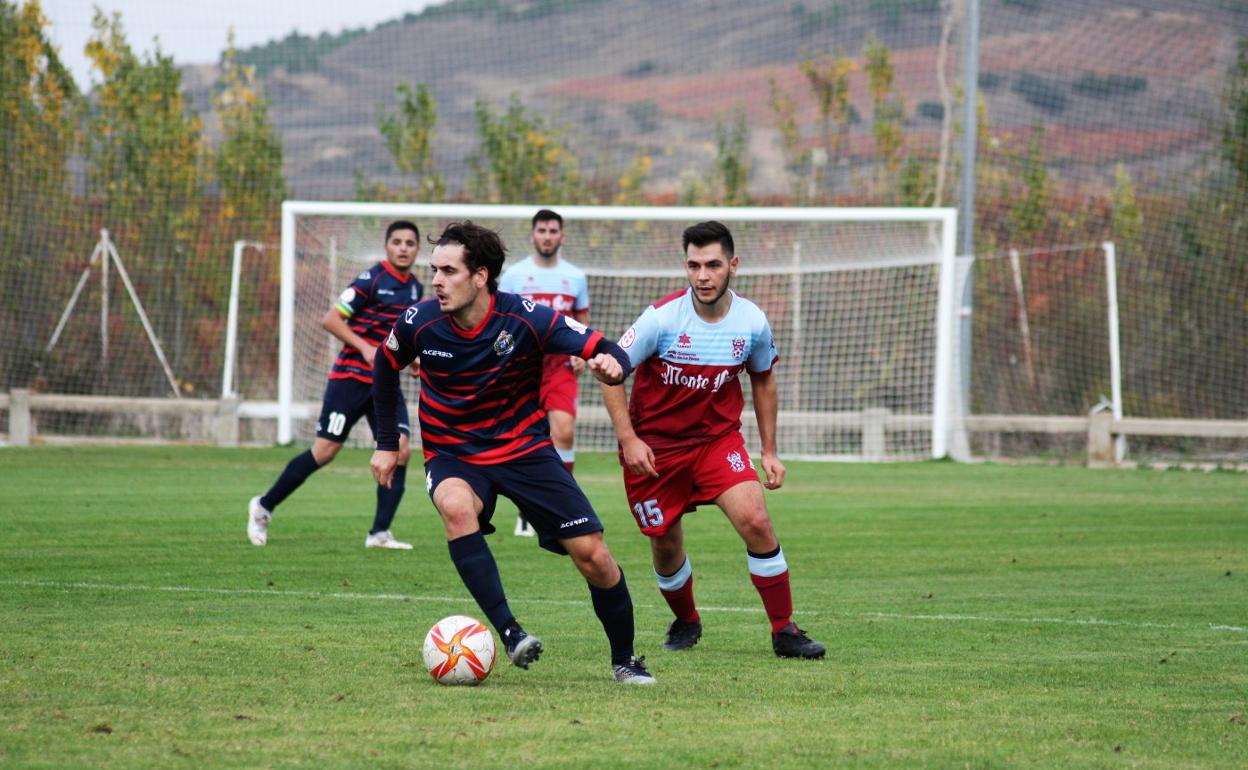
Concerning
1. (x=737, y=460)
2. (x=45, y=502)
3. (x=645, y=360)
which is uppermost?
(x=645, y=360)

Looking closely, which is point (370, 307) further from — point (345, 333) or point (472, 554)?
point (472, 554)

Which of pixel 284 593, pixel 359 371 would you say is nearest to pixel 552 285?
pixel 359 371

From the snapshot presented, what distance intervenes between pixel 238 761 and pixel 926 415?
20.1 metres

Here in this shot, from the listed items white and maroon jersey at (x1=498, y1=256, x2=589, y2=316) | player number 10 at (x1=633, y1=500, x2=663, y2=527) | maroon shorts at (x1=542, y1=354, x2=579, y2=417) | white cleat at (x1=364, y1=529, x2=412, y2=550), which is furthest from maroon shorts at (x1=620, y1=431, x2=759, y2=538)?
white and maroon jersey at (x1=498, y1=256, x2=589, y2=316)

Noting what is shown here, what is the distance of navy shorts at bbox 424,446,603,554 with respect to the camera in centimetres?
660

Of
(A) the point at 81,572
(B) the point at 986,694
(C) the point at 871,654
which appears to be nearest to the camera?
(B) the point at 986,694

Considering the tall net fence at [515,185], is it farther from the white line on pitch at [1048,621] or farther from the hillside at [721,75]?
the white line on pitch at [1048,621]

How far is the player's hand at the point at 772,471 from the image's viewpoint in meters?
7.47

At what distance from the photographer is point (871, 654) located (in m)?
7.28

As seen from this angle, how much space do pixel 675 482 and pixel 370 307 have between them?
5.05 meters

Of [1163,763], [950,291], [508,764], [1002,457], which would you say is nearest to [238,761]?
[508,764]

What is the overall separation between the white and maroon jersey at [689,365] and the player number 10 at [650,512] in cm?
29

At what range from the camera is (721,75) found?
182ft

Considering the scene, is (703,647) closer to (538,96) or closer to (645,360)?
(645,360)
